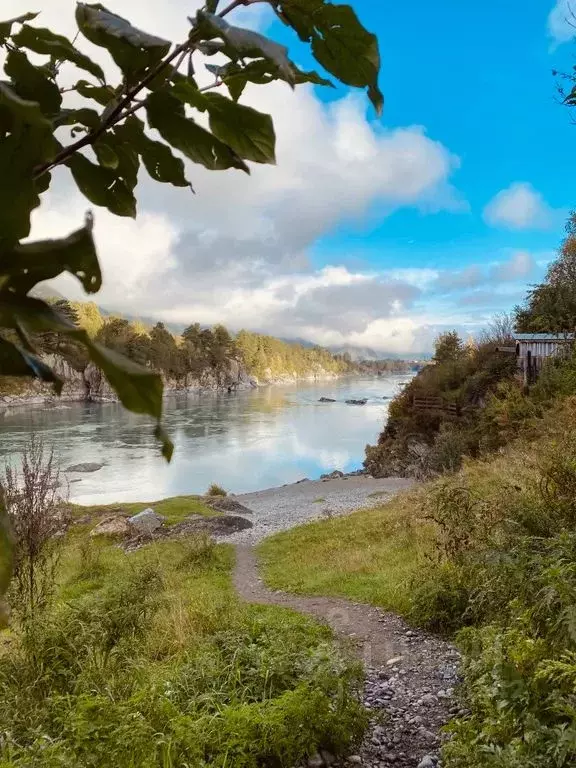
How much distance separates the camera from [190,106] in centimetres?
56

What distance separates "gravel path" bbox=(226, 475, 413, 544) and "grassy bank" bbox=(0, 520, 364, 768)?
973 cm

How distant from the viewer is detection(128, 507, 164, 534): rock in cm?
1666

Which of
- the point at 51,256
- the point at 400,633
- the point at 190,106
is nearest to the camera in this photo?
the point at 51,256

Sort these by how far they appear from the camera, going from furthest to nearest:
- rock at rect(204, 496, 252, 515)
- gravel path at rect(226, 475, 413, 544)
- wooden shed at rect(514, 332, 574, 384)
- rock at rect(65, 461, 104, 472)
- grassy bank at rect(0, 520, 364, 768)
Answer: rock at rect(65, 461, 104, 472) → rock at rect(204, 496, 252, 515) → wooden shed at rect(514, 332, 574, 384) → gravel path at rect(226, 475, 413, 544) → grassy bank at rect(0, 520, 364, 768)

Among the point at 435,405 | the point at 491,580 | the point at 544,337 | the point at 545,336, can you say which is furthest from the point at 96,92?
the point at 435,405

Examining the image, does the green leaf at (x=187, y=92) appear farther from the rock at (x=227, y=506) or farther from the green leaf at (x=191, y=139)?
the rock at (x=227, y=506)

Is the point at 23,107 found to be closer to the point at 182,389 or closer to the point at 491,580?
the point at 491,580

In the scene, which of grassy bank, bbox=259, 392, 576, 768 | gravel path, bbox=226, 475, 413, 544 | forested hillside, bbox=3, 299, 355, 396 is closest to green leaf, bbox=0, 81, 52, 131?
grassy bank, bbox=259, 392, 576, 768

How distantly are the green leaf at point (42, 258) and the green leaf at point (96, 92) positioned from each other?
0.89 feet

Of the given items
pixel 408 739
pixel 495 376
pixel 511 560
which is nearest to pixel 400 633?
pixel 408 739

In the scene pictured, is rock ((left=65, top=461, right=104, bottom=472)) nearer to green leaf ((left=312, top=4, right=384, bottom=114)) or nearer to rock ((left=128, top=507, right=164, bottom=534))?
rock ((left=128, top=507, right=164, bottom=534))

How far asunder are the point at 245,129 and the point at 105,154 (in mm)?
166

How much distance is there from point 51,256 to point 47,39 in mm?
325

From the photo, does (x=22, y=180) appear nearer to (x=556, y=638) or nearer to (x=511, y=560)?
(x=556, y=638)
